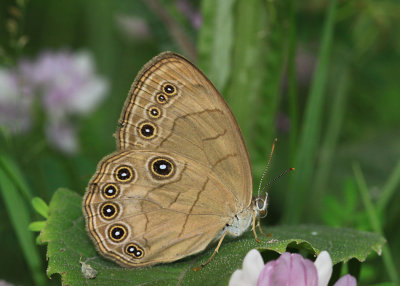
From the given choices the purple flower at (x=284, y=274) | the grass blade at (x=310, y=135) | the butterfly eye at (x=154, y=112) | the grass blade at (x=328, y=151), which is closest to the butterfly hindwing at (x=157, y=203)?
the butterfly eye at (x=154, y=112)

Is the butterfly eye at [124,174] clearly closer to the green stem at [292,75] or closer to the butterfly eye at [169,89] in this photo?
the butterfly eye at [169,89]

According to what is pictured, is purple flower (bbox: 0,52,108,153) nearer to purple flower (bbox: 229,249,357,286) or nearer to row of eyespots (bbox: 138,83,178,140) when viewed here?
row of eyespots (bbox: 138,83,178,140)

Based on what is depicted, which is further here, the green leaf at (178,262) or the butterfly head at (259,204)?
the butterfly head at (259,204)

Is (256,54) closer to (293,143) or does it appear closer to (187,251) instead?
(293,143)

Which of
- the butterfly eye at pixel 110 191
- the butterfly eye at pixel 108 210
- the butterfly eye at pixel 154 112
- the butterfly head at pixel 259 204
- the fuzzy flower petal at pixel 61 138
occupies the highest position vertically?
the butterfly eye at pixel 154 112

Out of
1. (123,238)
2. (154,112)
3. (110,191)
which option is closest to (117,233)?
(123,238)

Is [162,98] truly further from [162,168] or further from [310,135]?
[310,135]

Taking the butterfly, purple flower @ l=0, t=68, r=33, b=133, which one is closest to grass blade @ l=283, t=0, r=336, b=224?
the butterfly
